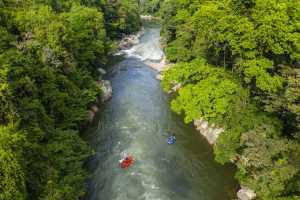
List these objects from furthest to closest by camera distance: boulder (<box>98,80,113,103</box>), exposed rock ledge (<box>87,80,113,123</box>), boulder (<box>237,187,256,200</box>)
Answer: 1. boulder (<box>98,80,113,103</box>)
2. exposed rock ledge (<box>87,80,113,123</box>)
3. boulder (<box>237,187,256,200</box>)

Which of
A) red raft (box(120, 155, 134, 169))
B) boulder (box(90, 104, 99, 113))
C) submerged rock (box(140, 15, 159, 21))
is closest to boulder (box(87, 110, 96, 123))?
boulder (box(90, 104, 99, 113))

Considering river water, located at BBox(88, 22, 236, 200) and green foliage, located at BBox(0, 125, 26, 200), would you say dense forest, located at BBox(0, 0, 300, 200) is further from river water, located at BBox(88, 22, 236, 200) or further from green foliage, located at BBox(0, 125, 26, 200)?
river water, located at BBox(88, 22, 236, 200)

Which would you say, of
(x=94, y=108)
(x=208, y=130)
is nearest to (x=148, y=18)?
(x=94, y=108)

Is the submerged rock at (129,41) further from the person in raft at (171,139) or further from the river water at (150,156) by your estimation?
the person in raft at (171,139)

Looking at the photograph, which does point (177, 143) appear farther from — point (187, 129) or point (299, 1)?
point (299, 1)

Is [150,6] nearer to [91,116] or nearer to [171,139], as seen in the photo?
[91,116]

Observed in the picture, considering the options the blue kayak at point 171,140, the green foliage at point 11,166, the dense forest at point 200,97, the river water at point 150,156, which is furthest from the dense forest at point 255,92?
the green foliage at point 11,166
